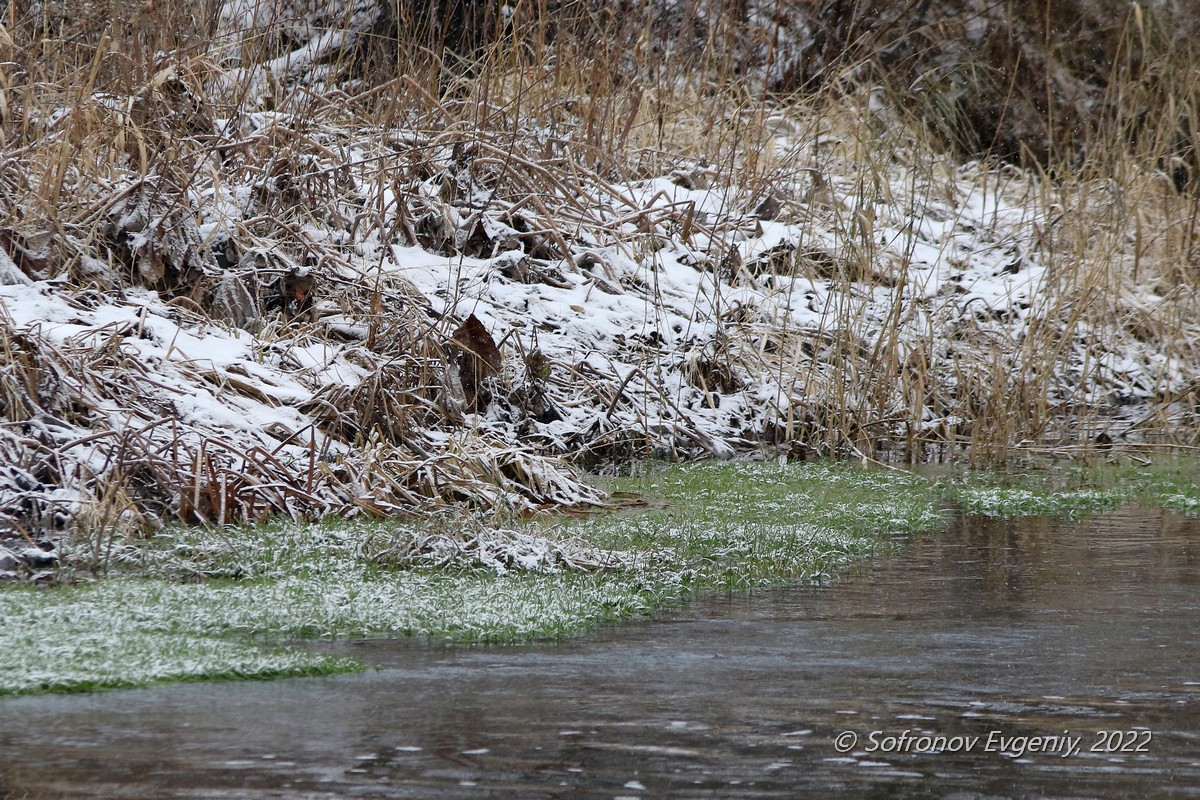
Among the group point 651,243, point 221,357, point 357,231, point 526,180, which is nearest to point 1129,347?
point 651,243

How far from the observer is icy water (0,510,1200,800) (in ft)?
10.6

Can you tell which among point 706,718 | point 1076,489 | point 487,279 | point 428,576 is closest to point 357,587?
point 428,576

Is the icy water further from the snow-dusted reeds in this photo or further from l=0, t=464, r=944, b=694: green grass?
the snow-dusted reeds

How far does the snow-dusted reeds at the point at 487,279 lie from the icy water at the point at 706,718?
2.48 m

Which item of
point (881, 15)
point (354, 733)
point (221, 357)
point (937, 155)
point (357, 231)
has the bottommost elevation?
point (354, 733)

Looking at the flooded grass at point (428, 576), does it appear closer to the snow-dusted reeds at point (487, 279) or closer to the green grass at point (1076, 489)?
the green grass at point (1076, 489)

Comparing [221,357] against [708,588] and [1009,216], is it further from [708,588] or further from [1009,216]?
[1009,216]

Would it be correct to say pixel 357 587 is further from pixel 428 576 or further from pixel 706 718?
pixel 706 718

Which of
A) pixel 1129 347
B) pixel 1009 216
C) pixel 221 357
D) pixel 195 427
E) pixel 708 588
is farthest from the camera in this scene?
pixel 1009 216

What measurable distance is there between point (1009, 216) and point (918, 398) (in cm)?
454

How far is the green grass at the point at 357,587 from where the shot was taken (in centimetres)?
434

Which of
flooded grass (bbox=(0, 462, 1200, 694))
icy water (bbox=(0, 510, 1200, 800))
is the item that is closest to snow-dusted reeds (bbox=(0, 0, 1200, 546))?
flooded grass (bbox=(0, 462, 1200, 694))

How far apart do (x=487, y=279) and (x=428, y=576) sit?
18.0 feet

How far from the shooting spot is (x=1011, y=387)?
10.6 meters
